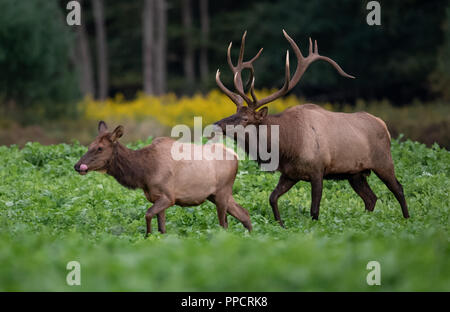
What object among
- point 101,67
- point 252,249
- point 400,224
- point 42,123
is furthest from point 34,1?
point 252,249

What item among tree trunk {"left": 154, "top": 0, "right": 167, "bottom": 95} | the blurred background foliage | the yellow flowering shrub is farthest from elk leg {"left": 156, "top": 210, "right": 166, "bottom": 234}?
tree trunk {"left": 154, "top": 0, "right": 167, "bottom": 95}

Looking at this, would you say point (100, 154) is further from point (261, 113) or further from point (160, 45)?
point (160, 45)

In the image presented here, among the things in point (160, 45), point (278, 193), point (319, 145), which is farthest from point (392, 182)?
point (160, 45)

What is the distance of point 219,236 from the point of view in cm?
750

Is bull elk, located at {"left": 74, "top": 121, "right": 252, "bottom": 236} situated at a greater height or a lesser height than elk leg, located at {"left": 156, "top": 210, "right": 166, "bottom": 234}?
greater

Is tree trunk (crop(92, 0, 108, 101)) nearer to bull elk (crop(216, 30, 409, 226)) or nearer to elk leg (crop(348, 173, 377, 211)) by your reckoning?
bull elk (crop(216, 30, 409, 226))

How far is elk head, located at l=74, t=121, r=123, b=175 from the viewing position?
9.93m

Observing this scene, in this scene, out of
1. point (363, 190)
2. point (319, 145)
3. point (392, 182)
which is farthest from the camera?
point (363, 190)

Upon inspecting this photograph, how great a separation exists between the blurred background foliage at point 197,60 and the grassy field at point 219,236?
770 cm

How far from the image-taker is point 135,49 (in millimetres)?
48625

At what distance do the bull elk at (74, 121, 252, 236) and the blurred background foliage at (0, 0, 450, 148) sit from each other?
10.8 metres

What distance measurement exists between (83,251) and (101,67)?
37.4 meters

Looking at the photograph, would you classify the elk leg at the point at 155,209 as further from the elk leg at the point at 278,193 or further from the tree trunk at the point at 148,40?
the tree trunk at the point at 148,40

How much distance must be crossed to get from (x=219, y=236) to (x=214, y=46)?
130 feet
